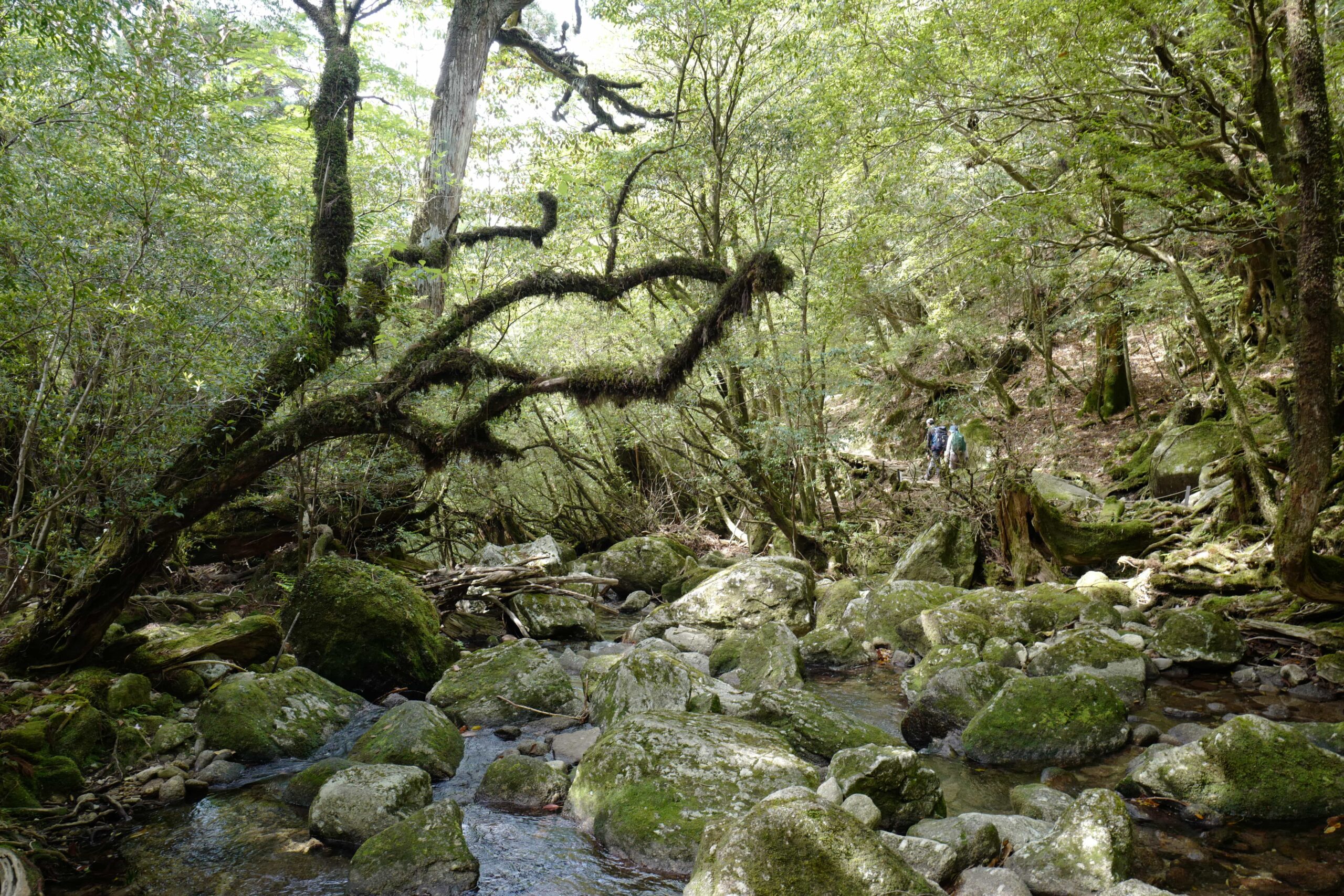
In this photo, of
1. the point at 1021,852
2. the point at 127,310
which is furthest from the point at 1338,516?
the point at 127,310

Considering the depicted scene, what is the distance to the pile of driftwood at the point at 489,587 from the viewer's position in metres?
9.80

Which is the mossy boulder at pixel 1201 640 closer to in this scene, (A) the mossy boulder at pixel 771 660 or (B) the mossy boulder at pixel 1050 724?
(B) the mossy boulder at pixel 1050 724

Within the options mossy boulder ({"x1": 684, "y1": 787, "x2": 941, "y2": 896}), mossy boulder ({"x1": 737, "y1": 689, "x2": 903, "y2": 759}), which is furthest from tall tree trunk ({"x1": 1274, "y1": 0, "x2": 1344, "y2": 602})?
mossy boulder ({"x1": 684, "y1": 787, "x2": 941, "y2": 896})

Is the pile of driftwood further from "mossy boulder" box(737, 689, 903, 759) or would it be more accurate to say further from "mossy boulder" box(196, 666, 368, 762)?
"mossy boulder" box(737, 689, 903, 759)

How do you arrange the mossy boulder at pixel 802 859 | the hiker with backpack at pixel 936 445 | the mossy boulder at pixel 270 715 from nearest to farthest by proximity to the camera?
the mossy boulder at pixel 802 859
the mossy boulder at pixel 270 715
the hiker with backpack at pixel 936 445

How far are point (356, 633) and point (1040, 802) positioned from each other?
20.1ft

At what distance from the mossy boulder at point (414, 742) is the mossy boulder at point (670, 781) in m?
1.12

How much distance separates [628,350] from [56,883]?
29.9 feet

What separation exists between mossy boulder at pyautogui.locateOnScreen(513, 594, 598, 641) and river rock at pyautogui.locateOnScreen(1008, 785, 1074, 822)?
6083 millimetres

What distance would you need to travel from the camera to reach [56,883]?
3.80 meters

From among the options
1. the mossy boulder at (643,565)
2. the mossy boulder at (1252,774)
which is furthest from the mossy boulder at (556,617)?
the mossy boulder at (1252,774)

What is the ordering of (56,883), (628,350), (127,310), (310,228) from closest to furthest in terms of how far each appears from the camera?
1. (56,883)
2. (127,310)
3. (310,228)
4. (628,350)

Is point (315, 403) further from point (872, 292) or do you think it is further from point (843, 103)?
point (872, 292)

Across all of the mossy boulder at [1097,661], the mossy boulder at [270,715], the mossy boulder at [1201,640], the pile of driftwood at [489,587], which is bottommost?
the mossy boulder at [270,715]
